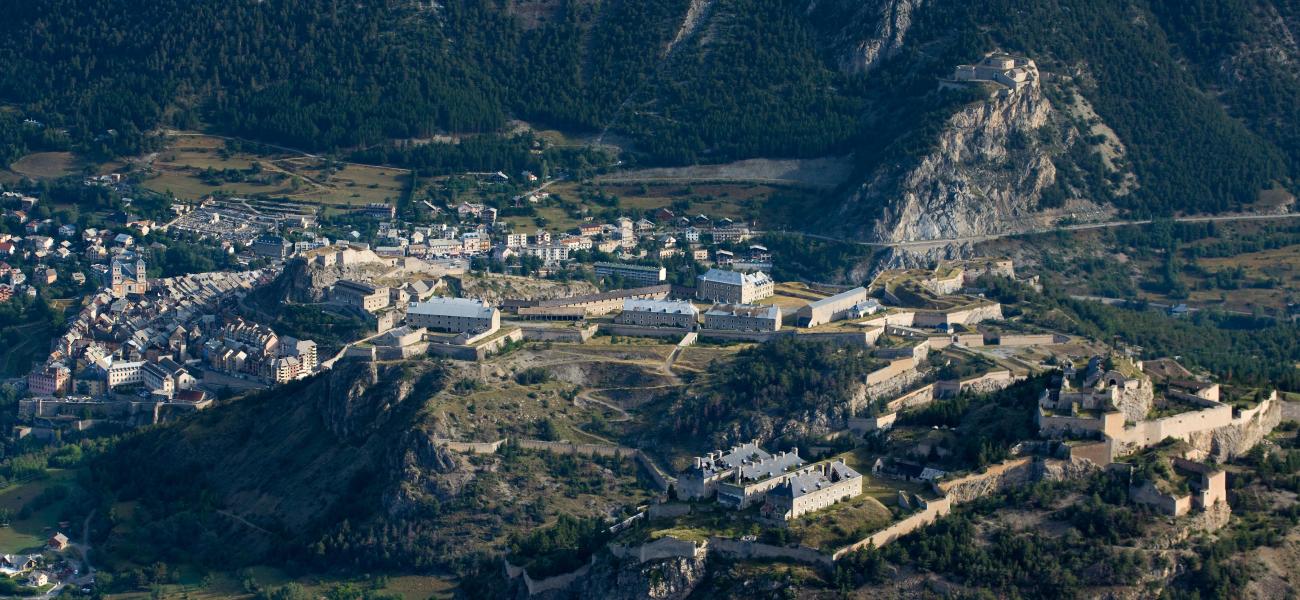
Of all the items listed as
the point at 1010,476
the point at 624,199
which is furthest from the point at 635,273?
the point at 1010,476

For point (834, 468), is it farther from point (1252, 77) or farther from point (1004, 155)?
point (1252, 77)

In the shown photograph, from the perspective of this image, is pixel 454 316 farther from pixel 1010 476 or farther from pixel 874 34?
pixel 874 34

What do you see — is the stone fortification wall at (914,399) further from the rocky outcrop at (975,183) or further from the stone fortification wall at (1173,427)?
the rocky outcrop at (975,183)

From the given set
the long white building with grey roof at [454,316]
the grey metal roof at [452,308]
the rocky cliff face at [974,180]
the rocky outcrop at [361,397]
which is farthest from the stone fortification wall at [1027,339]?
the rocky outcrop at [361,397]

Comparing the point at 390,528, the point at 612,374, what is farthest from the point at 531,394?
the point at 390,528

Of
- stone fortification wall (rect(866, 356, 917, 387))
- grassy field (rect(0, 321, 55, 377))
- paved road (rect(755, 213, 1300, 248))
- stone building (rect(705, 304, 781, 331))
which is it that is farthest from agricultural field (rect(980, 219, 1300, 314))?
grassy field (rect(0, 321, 55, 377))

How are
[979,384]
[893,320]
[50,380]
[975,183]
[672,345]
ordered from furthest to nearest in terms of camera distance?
1. [975,183]
2. [50,380]
3. [893,320]
4. [672,345]
5. [979,384]

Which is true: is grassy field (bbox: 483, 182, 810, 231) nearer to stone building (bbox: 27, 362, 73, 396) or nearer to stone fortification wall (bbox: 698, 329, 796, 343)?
stone building (bbox: 27, 362, 73, 396)
